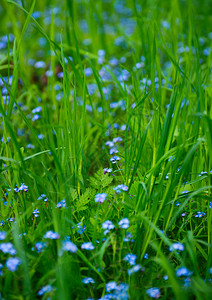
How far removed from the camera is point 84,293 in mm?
1619

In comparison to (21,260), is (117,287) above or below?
below

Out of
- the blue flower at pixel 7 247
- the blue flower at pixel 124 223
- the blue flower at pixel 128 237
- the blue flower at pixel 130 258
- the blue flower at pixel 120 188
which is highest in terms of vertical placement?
the blue flower at pixel 120 188

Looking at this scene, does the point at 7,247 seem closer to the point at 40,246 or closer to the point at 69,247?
the point at 40,246

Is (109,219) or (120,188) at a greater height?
(120,188)


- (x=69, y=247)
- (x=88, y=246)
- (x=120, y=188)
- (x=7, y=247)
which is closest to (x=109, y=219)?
(x=120, y=188)

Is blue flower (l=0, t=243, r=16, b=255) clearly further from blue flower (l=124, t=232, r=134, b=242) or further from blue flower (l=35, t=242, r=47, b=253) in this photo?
blue flower (l=124, t=232, r=134, b=242)

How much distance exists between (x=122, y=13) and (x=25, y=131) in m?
3.56

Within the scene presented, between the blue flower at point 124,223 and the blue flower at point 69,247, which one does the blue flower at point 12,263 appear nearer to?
the blue flower at point 69,247

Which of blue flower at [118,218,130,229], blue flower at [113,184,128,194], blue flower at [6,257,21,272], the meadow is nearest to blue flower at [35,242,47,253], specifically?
the meadow

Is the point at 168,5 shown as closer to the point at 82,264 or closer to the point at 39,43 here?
the point at 39,43

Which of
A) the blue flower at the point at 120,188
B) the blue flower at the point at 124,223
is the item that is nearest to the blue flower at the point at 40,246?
the blue flower at the point at 124,223

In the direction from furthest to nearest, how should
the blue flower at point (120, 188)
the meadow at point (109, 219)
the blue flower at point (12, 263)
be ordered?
the blue flower at point (120, 188) → the meadow at point (109, 219) → the blue flower at point (12, 263)

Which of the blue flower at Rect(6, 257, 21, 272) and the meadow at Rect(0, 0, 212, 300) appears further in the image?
the meadow at Rect(0, 0, 212, 300)

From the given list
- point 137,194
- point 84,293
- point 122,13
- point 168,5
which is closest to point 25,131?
point 137,194
